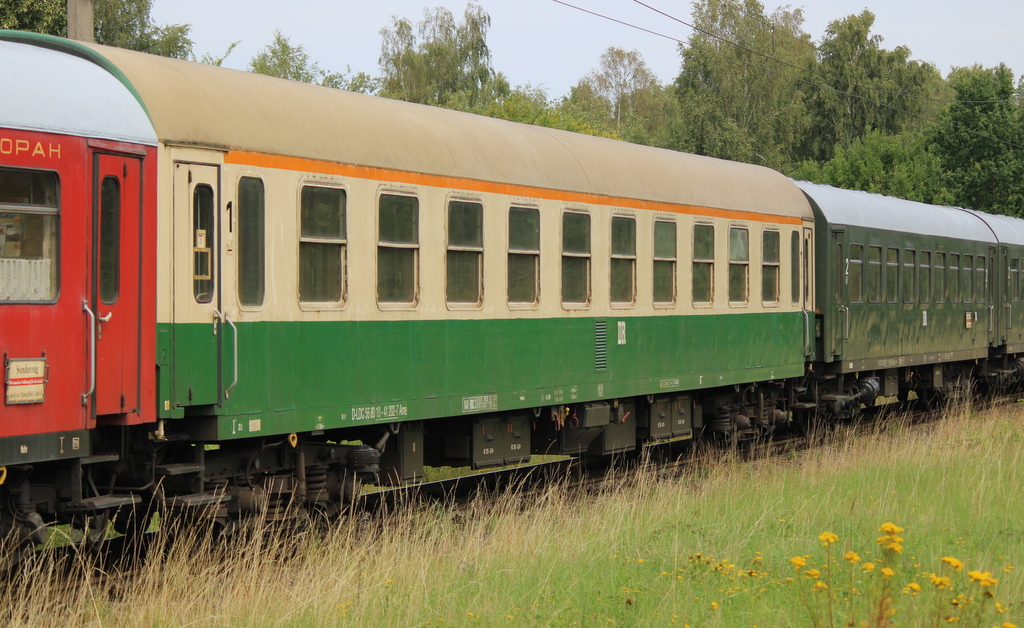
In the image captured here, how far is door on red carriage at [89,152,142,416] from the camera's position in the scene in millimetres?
7098

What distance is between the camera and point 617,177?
39.6 feet

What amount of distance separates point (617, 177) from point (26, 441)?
7.00 metres

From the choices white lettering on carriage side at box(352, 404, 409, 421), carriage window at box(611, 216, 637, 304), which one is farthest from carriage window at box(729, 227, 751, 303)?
white lettering on carriage side at box(352, 404, 409, 421)

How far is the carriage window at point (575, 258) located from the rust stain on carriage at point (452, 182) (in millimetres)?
215

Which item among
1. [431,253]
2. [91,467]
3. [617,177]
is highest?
[617,177]

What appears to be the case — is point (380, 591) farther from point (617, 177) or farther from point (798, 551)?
point (617, 177)

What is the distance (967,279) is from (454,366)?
14220mm

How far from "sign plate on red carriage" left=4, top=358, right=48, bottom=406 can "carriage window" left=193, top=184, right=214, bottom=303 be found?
1.24 meters

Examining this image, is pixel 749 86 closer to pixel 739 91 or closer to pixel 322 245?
pixel 739 91

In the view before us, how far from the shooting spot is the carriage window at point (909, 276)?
18.5 metres

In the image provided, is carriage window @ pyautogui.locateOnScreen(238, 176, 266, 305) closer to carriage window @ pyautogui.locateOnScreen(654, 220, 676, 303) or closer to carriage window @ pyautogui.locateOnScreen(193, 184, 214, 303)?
carriage window @ pyautogui.locateOnScreen(193, 184, 214, 303)

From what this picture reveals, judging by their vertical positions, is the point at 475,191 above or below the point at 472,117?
below

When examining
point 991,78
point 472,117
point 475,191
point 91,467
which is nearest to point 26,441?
point 91,467

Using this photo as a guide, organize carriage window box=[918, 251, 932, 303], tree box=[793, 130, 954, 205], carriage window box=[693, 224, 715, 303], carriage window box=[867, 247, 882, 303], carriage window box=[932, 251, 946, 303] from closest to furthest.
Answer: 1. carriage window box=[693, 224, 715, 303]
2. carriage window box=[867, 247, 882, 303]
3. carriage window box=[918, 251, 932, 303]
4. carriage window box=[932, 251, 946, 303]
5. tree box=[793, 130, 954, 205]
